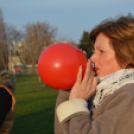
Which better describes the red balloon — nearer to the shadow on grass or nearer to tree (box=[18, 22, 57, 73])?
the shadow on grass

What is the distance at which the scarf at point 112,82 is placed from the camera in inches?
74.4

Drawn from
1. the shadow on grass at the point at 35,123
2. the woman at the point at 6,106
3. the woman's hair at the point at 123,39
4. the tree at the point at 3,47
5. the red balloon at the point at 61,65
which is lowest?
the tree at the point at 3,47

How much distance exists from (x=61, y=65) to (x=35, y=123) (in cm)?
577

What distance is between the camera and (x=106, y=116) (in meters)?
1.62

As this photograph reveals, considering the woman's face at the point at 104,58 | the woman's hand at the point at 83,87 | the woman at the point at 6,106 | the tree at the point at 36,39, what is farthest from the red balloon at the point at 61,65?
the tree at the point at 36,39

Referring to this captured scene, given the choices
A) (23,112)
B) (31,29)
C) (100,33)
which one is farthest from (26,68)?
(100,33)

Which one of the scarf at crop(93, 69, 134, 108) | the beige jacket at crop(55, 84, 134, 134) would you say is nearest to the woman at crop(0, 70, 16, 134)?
the beige jacket at crop(55, 84, 134, 134)

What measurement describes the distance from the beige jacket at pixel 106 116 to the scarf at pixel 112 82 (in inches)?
4.0

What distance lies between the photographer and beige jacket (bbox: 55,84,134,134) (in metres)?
1.58

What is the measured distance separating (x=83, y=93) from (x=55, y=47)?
545mm

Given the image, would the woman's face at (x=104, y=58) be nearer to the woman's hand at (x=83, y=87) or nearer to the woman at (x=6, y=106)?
the woman's hand at (x=83, y=87)

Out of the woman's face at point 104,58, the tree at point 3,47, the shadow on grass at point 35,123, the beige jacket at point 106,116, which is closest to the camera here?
the beige jacket at point 106,116

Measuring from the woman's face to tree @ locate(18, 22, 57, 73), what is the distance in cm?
4620

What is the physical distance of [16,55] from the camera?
6525cm
